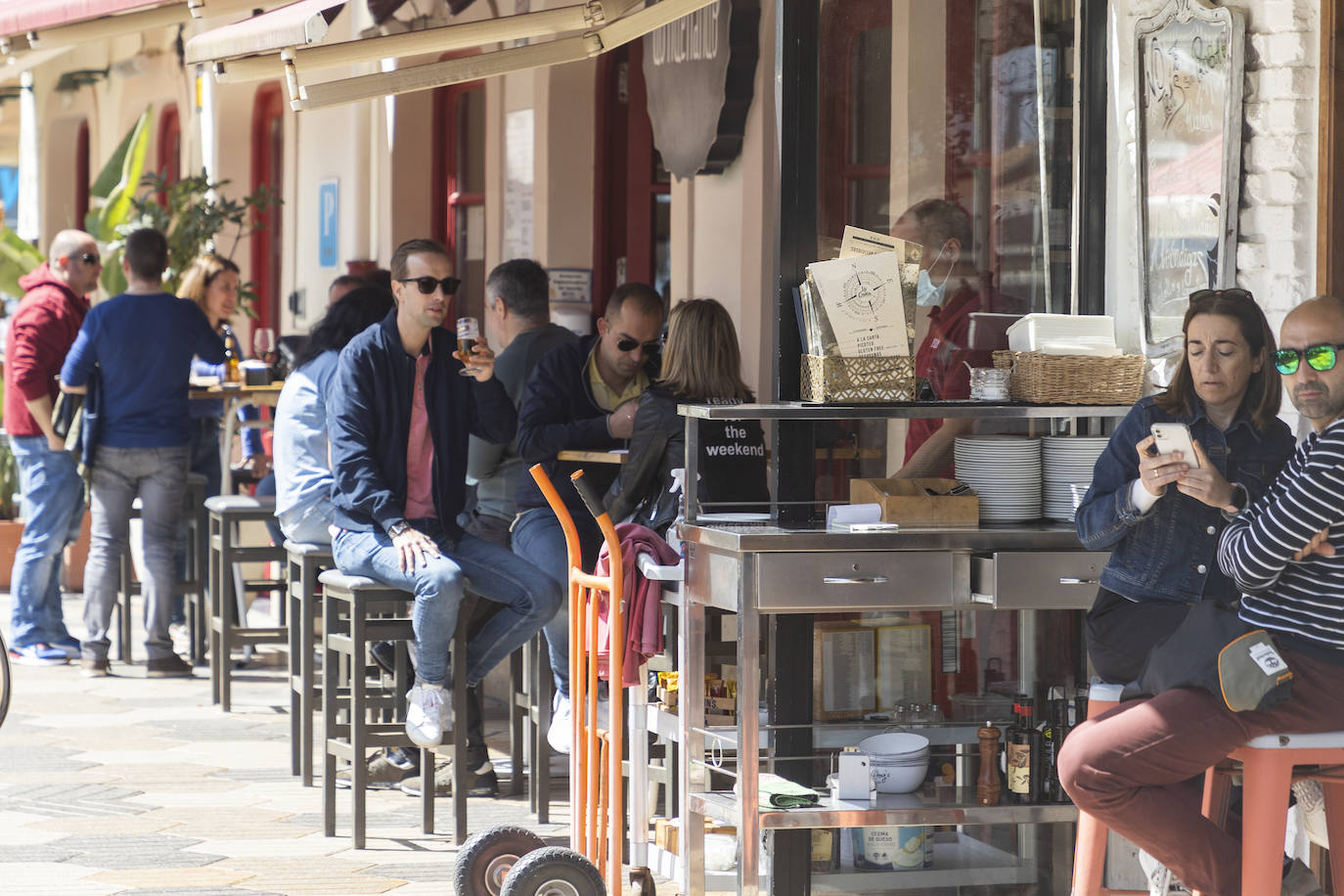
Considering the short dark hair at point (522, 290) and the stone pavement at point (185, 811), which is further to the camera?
the short dark hair at point (522, 290)

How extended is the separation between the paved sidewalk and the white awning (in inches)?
88.8

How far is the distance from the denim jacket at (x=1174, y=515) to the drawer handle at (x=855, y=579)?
49 centimetres

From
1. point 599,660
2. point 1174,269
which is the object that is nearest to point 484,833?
point 599,660

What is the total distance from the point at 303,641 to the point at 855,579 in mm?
2216

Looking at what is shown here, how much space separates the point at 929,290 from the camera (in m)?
5.10

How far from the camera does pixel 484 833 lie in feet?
15.3

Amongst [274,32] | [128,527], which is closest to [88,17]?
[274,32]

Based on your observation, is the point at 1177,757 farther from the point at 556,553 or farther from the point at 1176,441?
the point at 556,553

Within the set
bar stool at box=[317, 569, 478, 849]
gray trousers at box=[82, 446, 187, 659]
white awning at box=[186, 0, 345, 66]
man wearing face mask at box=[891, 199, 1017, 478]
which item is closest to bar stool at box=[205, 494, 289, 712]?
gray trousers at box=[82, 446, 187, 659]

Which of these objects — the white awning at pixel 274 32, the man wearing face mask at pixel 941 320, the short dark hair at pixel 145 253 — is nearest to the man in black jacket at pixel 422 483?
the white awning at pixel 274 32

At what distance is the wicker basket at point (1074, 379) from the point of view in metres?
4.81

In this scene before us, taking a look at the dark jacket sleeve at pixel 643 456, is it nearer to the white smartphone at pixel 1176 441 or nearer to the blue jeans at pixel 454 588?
the blue jeans at pixel 454 588

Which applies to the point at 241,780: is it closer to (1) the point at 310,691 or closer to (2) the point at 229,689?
(1) the point at 310,691

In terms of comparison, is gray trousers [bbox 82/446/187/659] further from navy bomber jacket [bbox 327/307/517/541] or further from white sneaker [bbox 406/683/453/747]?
white sneaker [bbox 406/683/453/747]
